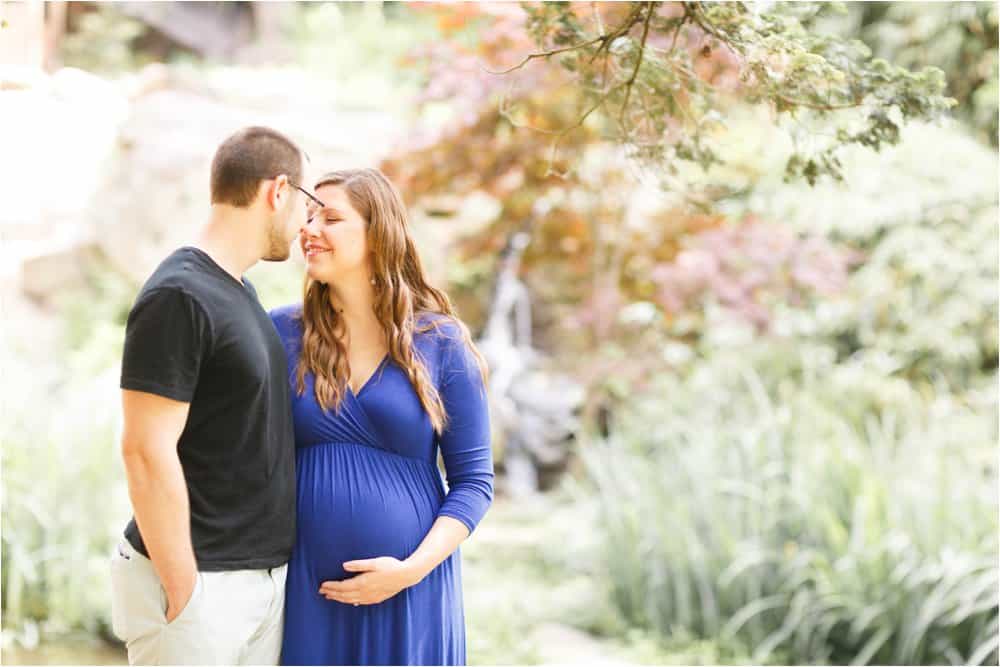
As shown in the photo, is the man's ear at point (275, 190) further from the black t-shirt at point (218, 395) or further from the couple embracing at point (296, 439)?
Answer: the black t-shirt at point (218, 395)

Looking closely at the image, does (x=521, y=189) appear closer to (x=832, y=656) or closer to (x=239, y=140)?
(x=832, y=656)

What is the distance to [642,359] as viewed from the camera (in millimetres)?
7309

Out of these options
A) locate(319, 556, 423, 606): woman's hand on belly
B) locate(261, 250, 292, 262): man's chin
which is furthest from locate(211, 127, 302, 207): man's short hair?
locate(319, 556, 423, 606): woman's hand on belly

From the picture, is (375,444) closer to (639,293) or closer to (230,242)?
(230,242)

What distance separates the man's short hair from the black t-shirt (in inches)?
6.1

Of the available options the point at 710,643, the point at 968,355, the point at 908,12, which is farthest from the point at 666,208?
the point at 710,643

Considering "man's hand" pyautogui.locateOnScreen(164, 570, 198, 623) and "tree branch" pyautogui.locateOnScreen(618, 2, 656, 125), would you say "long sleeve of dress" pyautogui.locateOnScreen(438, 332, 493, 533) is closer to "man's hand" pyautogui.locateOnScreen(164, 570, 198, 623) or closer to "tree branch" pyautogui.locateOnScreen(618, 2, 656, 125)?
"man's hand" pyautogui.locateOnScreen(164, 570, 198, 623)

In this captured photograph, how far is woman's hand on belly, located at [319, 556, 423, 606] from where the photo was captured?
223 centimetres

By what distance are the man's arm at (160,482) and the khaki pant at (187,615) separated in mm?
56

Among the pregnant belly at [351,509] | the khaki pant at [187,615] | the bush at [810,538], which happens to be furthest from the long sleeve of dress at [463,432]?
the bush at [810,538]

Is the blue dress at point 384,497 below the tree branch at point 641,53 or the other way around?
below

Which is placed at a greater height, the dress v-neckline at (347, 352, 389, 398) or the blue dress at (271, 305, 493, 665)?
the dress v-neckline at (347, 352, 389, 398)

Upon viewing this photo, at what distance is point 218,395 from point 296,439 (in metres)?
0.31

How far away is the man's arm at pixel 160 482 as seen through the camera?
196 cm
